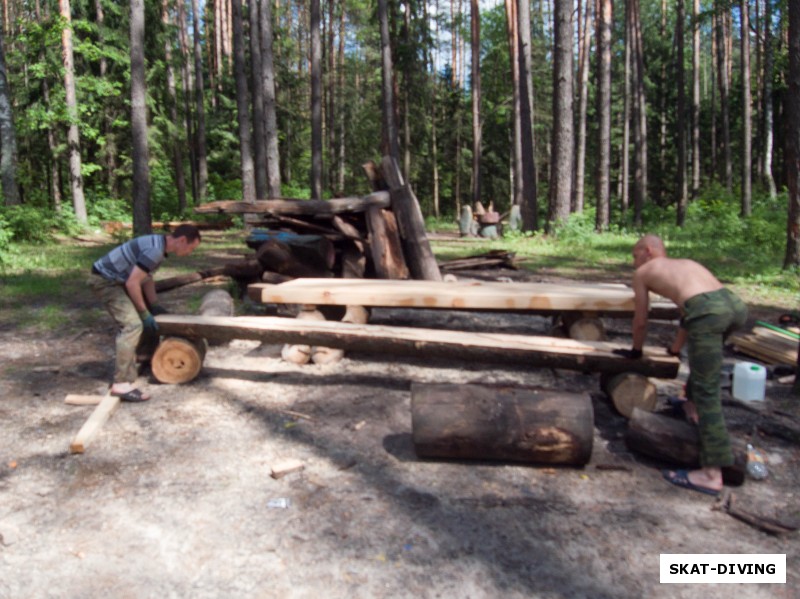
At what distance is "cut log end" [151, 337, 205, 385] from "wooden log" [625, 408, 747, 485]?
12.3 feet

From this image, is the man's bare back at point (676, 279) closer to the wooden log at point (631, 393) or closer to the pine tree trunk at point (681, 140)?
the wooden log at point (631, 393)

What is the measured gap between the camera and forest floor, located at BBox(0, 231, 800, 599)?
2.94 metres

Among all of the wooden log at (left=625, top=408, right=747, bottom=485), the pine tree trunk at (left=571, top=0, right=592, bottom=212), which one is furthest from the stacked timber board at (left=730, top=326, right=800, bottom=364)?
the pine tree trunk at (left=571, top=0, right=592, bottom=212)

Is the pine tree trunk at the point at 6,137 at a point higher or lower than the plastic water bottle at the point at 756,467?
higher

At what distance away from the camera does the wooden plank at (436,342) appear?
4941 millimetres

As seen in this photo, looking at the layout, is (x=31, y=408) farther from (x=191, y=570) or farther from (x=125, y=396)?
(x=191, y=570)

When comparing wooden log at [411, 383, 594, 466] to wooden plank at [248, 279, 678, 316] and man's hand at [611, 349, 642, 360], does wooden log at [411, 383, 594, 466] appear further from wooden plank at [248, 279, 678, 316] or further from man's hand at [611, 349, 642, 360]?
wooden plank at [248, 279, 678, 316]

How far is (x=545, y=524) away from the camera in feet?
11.4

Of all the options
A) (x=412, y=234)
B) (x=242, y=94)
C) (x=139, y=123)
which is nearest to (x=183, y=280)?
(x=412, y=234)

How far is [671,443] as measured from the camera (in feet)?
13.5

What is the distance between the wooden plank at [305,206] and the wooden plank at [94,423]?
397cm

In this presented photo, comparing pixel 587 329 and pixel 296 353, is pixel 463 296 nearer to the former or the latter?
pixel 587 329

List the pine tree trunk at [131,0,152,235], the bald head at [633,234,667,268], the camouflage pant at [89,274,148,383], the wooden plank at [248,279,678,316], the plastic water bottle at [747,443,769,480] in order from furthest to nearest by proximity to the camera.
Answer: the pine tree trunk at [131,0,152,235] → the wooden plank at [248,279,678,316] → the camouflage pant at [89,274,148,383] → the bald head at [633,234,667,268] → the plastic water bottle at [747,443,769,480]

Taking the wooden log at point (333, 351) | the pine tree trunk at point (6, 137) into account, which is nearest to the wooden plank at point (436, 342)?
the wooden log at point (333, 351)
